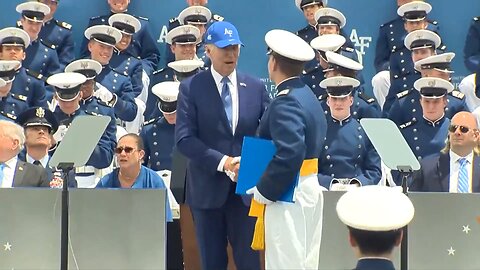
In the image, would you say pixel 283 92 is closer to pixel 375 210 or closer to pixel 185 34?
pixel 375 210

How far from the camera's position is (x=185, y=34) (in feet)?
31.7

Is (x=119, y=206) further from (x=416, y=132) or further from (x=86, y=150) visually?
(x=416, y=132)

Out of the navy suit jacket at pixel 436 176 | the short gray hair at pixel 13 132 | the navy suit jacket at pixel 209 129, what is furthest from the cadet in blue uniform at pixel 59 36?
the navy suit jacket at pixel 209 129

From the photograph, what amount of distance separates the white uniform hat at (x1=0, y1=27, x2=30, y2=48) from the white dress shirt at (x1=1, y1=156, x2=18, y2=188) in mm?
2447

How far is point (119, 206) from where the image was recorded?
6.44m

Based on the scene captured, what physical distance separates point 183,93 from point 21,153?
7.78 ft

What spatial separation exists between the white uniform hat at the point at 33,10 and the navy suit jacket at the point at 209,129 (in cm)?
439

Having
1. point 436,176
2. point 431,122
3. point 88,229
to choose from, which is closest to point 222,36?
point 88,229

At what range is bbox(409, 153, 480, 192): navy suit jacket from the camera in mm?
7266

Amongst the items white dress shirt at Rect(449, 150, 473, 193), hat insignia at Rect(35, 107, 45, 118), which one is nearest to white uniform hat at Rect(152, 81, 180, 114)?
hat insignia at Rect(35, 107, 45, 118)

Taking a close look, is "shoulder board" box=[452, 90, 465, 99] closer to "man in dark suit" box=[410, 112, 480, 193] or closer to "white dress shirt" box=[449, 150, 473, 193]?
"man in dark suit" box=[410, 112, 480, 193]

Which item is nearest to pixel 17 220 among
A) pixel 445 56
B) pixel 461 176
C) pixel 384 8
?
Answer: pixel 461 176

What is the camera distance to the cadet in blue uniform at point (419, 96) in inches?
351

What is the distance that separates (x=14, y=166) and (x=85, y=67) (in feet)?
6.45
